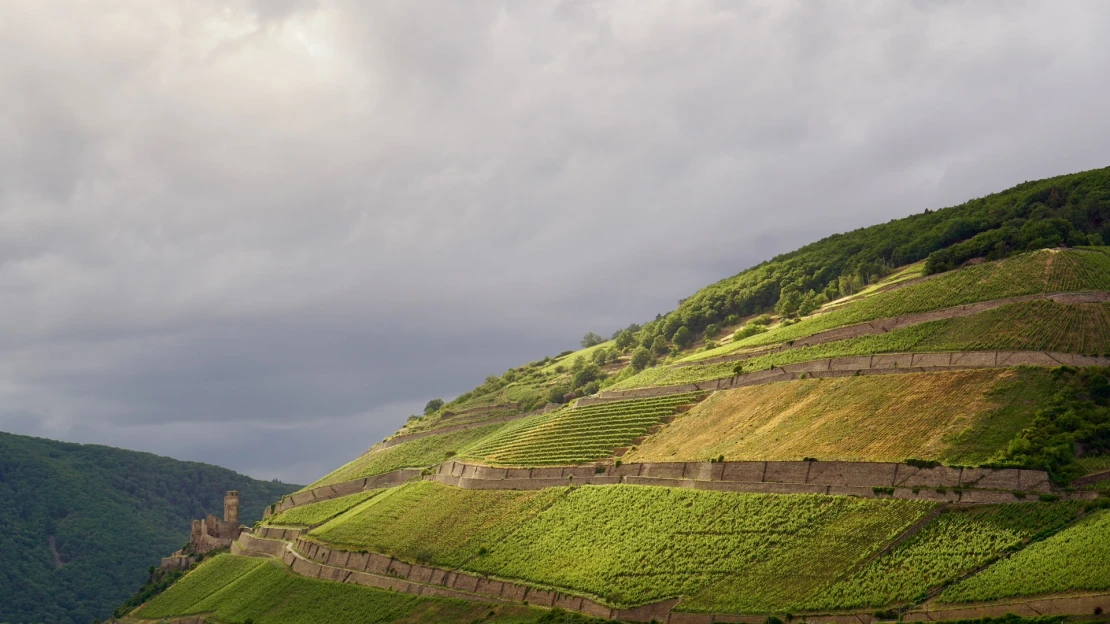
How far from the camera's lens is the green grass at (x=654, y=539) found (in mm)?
54125

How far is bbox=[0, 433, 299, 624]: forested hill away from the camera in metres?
148

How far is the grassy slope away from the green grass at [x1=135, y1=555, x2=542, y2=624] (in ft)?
55.3

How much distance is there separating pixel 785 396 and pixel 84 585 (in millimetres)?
113378

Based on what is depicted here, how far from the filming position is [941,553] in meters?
50.3

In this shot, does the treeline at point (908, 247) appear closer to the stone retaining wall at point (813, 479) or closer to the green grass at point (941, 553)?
the stone retaining wall at point (813, 479)

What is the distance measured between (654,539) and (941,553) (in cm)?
1755

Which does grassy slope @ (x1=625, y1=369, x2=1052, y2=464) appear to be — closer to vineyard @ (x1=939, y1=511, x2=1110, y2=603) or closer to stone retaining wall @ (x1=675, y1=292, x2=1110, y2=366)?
stone retaining wall @ (x1=675, y1=292, x2=1110, y2=366)

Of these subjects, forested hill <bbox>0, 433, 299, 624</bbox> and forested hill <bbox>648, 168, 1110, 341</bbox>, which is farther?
forested hill <bbox>0, 433, 299, 624</bbox>

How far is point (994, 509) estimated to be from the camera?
52.2 meters

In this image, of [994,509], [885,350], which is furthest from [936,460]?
[885,350]

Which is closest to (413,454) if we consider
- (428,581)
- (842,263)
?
(428,581)

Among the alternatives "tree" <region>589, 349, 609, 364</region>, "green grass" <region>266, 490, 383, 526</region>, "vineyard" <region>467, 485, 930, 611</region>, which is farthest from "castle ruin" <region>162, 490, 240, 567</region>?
"vineyard" <region>467, 485, 930, 611</region>

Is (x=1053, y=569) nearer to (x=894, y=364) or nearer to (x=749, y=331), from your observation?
(x=894, y=364)

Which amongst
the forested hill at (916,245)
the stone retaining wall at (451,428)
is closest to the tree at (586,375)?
the stone retaining wall at (451,428)
